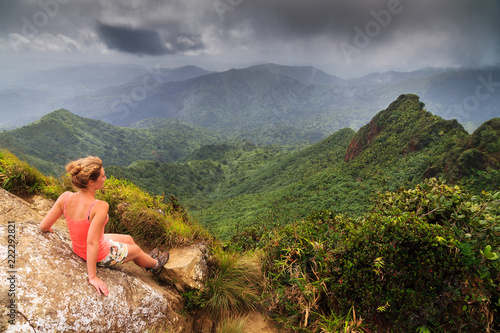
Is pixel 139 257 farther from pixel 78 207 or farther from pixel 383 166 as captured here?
pixel 383 166

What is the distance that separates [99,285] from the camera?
253 cm

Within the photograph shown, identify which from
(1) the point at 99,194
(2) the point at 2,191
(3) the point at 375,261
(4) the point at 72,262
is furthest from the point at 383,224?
(2) the point at 2,191

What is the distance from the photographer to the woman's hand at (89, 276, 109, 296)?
2.50 m

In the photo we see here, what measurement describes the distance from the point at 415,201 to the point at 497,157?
1082 inches

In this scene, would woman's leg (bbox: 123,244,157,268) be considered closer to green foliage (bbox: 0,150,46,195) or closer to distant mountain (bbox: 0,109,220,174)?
green foliage (bbox: 0,150,46,195)

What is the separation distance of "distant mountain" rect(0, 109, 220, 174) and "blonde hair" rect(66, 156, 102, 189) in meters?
131

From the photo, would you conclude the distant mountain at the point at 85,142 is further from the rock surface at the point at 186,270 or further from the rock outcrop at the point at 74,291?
the rock surface at the point at 186,270

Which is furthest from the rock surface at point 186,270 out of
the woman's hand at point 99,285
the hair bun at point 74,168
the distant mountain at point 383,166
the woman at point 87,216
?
the distant mountain at point 383,166

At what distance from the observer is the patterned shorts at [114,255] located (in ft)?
9.73

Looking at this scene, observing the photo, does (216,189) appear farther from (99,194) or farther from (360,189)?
(99,194)

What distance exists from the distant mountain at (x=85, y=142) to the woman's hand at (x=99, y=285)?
131550mm

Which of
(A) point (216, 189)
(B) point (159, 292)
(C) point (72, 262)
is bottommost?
(A) point (216, 189)

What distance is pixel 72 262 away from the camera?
2.66 meters

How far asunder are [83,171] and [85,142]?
18788 centimetres
